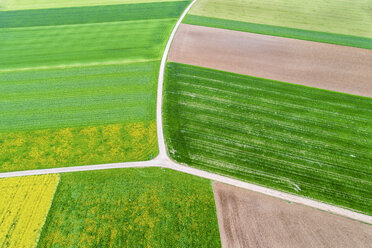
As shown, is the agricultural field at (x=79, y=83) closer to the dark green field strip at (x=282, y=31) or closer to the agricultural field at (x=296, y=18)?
the dark green field strip at (x=282, y=31)

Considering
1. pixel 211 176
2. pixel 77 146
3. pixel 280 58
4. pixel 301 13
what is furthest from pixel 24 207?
pixel 301 13

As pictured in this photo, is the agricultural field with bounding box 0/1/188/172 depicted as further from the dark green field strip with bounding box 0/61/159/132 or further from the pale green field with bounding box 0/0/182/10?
the pale green field with bounding box 0/0/182/10

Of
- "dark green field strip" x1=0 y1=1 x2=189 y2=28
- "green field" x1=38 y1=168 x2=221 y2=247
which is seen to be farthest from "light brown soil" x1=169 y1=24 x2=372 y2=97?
"green field" x1=38 y1=168 x2=221 y2=247

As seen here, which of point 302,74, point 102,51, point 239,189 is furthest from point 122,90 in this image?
point 302,74

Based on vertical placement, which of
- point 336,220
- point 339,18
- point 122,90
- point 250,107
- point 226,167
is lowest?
point 336,220

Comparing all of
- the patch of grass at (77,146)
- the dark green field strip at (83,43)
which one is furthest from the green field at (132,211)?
the dark green field strip at (83,43)

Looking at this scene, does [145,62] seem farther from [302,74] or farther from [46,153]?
[302,74]

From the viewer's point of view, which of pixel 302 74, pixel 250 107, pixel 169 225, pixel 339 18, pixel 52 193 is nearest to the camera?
pixel 169 225
